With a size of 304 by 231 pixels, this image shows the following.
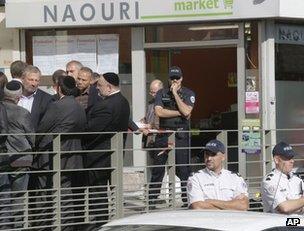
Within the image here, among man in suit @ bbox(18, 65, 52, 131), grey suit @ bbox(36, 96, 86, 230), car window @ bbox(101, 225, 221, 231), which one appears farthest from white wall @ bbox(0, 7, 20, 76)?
car window @ bbox(101, 225, 221, 231)

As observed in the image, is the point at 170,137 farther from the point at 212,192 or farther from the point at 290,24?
the point at 290,24

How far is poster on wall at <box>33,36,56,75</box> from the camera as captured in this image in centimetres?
1516

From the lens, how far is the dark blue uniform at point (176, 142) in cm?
1086

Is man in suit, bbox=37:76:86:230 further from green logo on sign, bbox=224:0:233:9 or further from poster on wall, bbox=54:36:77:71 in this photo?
poster on wall, bbox=54:36:77:71

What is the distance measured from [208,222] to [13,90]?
461cm

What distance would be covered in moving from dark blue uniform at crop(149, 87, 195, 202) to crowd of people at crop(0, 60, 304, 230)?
0.04ft

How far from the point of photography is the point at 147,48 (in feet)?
48.5

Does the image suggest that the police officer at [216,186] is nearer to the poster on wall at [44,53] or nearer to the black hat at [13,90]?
the black hat at [13,90]

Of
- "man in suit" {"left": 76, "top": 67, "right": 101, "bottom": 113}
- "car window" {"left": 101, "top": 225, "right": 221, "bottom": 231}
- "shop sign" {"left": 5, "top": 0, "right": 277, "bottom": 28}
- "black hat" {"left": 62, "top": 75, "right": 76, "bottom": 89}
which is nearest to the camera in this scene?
"car window" {"left": 101, "top": 225, "right": 221, "bottom": 231}

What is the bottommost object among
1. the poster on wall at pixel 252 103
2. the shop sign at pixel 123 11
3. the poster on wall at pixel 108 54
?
the poster on wall at pixel 252 103

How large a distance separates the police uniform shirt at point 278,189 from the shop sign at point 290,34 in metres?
6.30

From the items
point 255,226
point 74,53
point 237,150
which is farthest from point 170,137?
point 255,226

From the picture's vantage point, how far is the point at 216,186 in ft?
26.9

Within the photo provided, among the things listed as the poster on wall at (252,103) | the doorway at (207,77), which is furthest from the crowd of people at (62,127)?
the doorway at (207,77)
